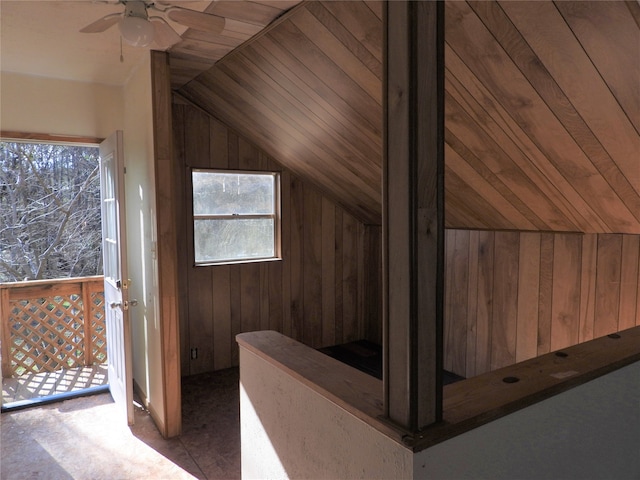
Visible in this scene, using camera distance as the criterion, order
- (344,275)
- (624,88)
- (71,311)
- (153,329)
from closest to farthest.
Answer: (624,88)
(153,329)
(71,311)
(344,275)

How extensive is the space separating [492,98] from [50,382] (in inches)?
163

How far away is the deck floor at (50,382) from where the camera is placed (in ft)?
11.8

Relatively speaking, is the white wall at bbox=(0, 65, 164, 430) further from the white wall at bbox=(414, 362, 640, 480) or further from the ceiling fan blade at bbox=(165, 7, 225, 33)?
the white wall at bbox=(414, 362, 640, 480)

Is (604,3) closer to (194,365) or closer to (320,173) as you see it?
(320,173)

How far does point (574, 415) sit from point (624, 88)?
131 cm

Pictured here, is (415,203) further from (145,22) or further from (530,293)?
(530,293)

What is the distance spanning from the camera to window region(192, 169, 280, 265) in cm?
393

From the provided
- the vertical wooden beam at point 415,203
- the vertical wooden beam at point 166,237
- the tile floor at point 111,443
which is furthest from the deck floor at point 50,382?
the vertical wooden beam at point 415,203

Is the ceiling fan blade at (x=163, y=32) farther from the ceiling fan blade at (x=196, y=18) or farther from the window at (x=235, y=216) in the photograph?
the window at (x=235, y=216)

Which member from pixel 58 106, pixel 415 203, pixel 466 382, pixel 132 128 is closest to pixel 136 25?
pixel 415 203

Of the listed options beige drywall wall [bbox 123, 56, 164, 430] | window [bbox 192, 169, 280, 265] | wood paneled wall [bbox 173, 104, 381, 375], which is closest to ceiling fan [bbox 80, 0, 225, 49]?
beige drywall wall [bbox 123, 56, 164, 430]

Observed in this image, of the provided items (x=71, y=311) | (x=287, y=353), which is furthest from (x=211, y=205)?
(x=287, y=353)

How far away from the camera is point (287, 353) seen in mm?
1423

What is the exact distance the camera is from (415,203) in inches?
35.3
